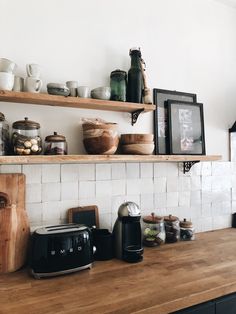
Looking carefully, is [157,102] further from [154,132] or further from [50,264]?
[50,264]

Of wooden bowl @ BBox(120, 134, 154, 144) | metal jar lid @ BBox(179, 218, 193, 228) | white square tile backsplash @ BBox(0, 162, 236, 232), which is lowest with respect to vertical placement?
metal jar lid @ BBox(179, 218, 193, 228)

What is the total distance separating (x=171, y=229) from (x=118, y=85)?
959mm

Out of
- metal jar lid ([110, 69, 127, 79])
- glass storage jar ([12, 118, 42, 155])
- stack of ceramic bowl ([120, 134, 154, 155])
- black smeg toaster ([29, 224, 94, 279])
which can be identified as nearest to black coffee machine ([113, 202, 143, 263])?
black smeg toaster ([29, 224, 94, 279])

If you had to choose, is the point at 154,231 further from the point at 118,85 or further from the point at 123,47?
the point at 123,47

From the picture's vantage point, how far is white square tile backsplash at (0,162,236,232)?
1.48m

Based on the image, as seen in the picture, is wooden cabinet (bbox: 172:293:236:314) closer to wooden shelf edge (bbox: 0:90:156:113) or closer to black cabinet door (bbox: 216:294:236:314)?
black cabinet door (bbox: 216:294:236:314)

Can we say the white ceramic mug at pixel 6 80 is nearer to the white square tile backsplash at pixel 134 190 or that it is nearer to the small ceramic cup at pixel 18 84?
the small ceramic cup at pixel 18 84

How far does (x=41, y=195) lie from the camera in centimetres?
147

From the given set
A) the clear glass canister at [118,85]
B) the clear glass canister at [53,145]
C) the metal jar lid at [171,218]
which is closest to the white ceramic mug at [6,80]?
the clear glass canister at [53,145]

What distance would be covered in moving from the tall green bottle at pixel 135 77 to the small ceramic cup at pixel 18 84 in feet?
2.05

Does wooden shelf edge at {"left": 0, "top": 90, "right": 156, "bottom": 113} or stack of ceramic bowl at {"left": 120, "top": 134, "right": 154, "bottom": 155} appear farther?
stack of ceramic bowl at {"left": 120, "top": 134, "right": 154, "bottom": 155}

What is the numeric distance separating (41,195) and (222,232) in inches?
52.3

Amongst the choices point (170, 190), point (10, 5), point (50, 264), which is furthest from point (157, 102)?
point (50, 264)

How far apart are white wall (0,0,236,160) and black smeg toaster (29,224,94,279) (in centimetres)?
50
